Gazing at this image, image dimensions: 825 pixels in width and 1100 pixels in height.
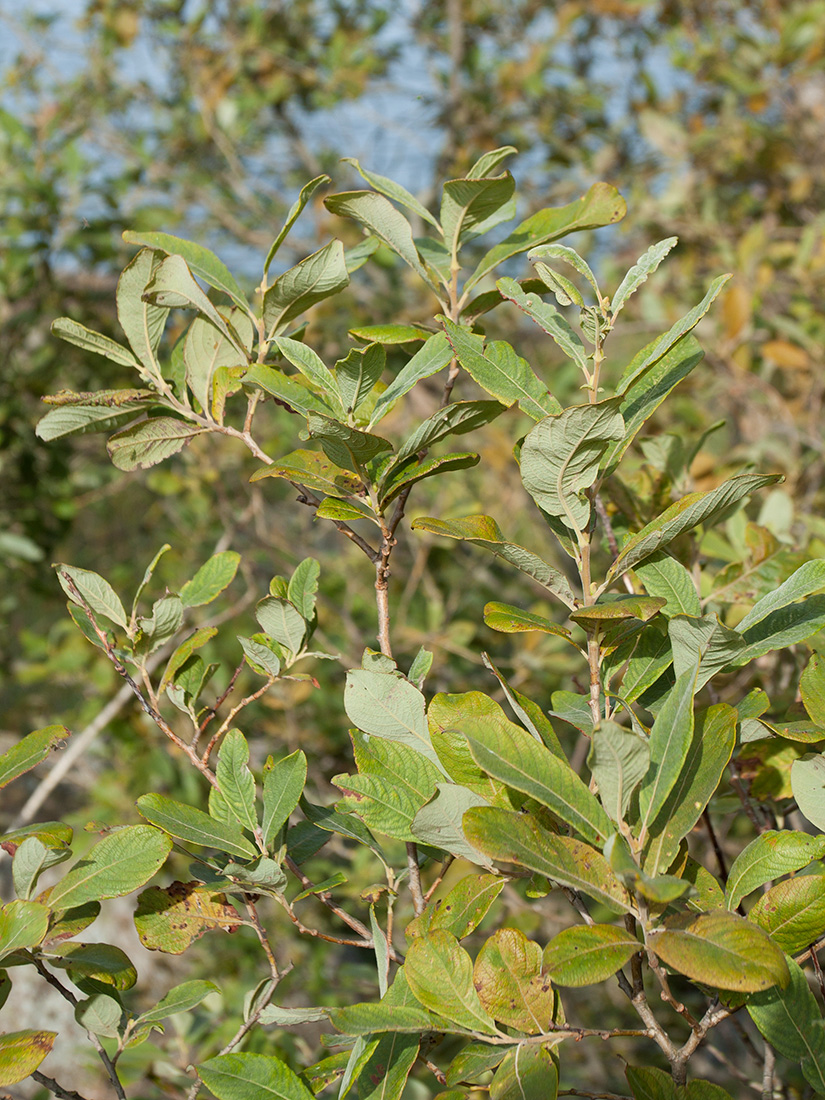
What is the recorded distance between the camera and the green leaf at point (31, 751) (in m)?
0.66

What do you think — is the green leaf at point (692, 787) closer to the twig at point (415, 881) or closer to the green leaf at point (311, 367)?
the twig at point (415, 881)

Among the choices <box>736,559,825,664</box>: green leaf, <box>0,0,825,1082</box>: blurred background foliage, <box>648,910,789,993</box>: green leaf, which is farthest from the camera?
<box>0,0,825,1082</box>: blurred background foliage

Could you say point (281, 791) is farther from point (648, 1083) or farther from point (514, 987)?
point (648, 1083)

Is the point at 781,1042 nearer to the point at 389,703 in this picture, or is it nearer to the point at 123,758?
the point at 389,703

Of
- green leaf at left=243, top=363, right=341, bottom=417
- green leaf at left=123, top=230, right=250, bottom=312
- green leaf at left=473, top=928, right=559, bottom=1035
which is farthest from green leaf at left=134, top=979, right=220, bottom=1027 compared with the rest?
green leaf at left=123, top=230, right=250, bottom=312

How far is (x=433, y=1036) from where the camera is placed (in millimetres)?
638

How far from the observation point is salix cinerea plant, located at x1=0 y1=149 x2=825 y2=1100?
502 mm

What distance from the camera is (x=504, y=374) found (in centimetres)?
60

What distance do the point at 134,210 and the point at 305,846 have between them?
8.20 feet

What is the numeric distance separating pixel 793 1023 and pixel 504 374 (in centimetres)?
46

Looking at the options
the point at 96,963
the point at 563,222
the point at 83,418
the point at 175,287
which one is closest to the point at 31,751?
the point at 96,963

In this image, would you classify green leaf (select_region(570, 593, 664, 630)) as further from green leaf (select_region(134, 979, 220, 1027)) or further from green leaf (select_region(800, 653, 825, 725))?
green leaf (select_region(134, 979, 220, 1027))

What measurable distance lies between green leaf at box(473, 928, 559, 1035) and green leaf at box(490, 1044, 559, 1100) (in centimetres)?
1

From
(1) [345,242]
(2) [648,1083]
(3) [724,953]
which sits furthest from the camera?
(1) [345,242]
